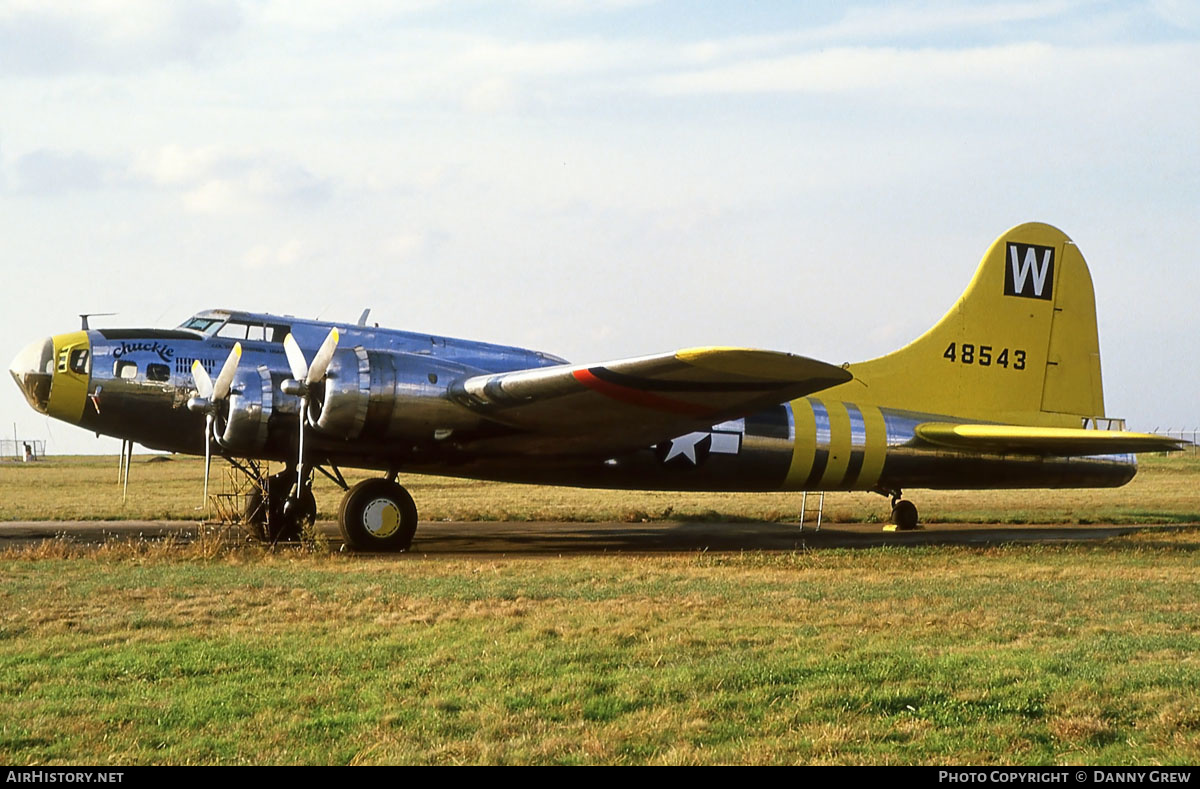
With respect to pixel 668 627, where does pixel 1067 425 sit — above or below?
above

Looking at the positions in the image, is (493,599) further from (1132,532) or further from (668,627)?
(1132,532)

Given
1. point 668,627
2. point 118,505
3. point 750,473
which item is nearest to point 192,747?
point 668,627

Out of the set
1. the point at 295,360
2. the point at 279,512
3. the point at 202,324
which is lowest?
the point at 279,512

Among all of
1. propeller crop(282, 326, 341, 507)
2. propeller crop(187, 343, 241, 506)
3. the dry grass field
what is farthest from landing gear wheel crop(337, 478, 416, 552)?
propeller crop(187, 343, 241, 506)

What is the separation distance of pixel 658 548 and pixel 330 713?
10808 mm

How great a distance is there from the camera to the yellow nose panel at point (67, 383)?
14742mm

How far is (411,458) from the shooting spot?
1536 cm

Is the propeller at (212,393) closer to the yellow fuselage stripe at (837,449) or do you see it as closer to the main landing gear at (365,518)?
the main landing gear at (365,518)

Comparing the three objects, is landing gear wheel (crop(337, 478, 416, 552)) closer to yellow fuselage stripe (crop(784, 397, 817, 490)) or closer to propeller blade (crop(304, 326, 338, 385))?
propeller blade (crop(304, 326, 338, 385))

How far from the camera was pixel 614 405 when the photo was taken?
47.0 ft

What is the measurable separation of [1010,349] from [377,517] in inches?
442

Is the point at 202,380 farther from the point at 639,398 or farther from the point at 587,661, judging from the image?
the point at 587,661

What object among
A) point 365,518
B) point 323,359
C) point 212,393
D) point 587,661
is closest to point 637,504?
point 365,518

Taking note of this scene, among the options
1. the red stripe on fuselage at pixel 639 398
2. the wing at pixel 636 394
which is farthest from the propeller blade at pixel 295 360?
the red stripe on fuselage at pixel 639 398
